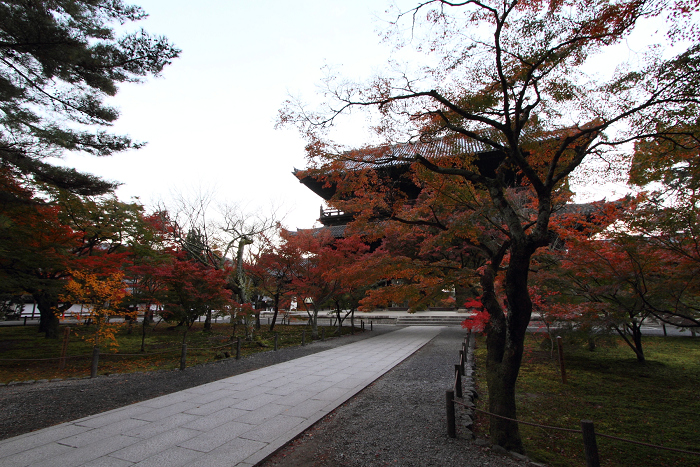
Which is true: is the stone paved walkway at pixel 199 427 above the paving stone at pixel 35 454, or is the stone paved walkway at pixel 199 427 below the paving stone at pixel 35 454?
below

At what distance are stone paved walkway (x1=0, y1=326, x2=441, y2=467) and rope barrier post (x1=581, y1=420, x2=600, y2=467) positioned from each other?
9.15 ft

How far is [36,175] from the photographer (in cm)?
573

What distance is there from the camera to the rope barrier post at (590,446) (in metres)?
2.74

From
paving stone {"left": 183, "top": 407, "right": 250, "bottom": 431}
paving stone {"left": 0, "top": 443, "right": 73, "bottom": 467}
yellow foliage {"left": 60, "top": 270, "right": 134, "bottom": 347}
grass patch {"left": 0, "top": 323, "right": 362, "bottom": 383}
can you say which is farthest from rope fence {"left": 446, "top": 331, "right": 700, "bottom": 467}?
yellow foliage {"left": 60, "top": 270, "right": 134, "bottom": 347}

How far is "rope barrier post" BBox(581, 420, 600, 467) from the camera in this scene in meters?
2.74

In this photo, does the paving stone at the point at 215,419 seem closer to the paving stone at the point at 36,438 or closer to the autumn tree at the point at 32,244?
the paving stone at the point at 36,438

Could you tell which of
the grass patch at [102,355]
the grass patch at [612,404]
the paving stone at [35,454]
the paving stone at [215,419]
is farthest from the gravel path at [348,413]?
the paving stone at [215,419]

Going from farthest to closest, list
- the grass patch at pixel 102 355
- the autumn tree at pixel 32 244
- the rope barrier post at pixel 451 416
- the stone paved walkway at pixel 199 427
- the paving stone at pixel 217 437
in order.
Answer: the grass patch at pixel 102 355
the autumn tree at pixel 32 244
the rope barrier post at pixel 451 416
the paving stone at pixel 217 437
the stone paved walkway at pixel 199 427

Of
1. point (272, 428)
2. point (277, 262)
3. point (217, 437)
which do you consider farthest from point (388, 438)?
point (277, 262)

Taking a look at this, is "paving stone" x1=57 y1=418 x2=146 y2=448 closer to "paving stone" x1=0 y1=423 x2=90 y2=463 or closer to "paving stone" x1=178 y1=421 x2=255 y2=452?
"paving stone" x1=0 y1=423 x2=90 y2=463

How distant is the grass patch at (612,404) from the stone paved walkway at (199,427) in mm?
2524

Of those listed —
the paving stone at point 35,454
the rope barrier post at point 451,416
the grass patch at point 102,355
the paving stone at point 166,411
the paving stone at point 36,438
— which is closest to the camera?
the paving stone at point 35,454

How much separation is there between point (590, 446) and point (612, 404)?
12.6 feet

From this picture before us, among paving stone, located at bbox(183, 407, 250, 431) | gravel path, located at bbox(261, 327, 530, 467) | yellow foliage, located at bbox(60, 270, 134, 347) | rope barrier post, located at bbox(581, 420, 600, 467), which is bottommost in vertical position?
gravel path, located at bbox(261, 327, 530, 467)
